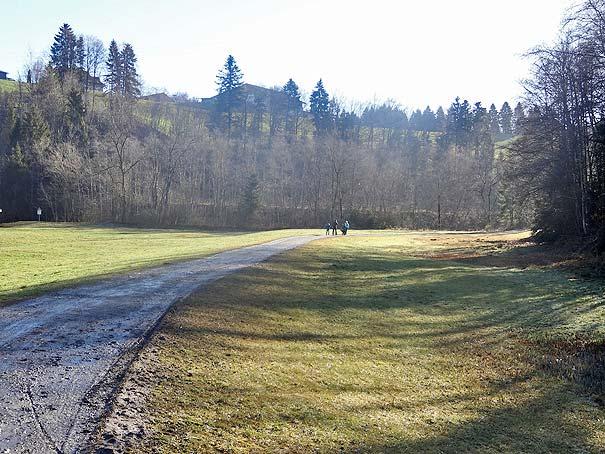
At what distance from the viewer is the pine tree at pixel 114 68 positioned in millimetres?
89750

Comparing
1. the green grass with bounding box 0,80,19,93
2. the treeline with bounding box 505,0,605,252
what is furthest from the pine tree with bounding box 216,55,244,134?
the treeline with bounding box 505,0,605,252

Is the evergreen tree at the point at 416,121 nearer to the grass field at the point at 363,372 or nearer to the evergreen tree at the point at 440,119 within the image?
the evergreen tree at the point at 440,119

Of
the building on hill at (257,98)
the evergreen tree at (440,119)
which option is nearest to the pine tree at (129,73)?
the building on hill at (257,98)

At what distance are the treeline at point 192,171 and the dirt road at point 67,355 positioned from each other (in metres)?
51.6

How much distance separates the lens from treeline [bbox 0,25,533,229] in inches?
2413

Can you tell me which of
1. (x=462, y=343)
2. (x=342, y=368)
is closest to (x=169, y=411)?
(x=342, y=368)

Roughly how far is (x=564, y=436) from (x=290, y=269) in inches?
428

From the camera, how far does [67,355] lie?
580cm

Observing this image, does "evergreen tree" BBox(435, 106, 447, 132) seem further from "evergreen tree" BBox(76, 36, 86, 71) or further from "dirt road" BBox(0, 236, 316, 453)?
"dirt road" BBox(0, 236, 316, 453)

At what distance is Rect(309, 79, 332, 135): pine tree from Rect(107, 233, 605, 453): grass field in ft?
277

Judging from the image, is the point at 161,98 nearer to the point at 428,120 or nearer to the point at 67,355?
the point at 428,120

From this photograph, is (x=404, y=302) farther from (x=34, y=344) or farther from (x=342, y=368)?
(x=34, y=344)

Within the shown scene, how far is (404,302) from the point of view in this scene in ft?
42.9

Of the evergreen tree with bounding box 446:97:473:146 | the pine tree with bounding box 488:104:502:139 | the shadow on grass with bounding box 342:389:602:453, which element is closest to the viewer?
the shadow on grass with bounding box 342:389:602:453
